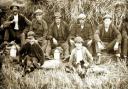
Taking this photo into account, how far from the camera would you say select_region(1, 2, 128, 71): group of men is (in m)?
11.3

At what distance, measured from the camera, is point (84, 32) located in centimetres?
1141

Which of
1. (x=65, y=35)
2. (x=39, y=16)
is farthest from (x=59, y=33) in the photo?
(x=39, y=16)

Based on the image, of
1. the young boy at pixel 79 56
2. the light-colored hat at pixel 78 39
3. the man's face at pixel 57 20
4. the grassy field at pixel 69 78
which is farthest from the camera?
the man's face at pixel 57 20

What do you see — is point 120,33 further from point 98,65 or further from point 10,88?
point 10,88

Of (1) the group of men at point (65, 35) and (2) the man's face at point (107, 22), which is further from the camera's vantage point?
(2) the man's face at point (107, 22)

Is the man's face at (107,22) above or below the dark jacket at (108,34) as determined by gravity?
above

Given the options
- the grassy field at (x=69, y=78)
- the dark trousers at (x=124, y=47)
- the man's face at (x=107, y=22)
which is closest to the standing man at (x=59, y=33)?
the grassy field at (x=69, y=78)

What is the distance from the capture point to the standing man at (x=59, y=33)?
37.3 feet

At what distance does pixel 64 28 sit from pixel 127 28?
41.0 inches

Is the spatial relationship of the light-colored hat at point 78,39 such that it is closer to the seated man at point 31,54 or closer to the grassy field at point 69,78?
the grassy field at point 69,78

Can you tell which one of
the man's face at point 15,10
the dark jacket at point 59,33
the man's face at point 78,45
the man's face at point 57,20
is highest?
the man's face at point 15,10

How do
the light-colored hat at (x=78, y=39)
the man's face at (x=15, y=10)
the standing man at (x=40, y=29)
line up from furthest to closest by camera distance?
1. the man's face at (x=15, y=10)
2. the standing man at (x=40, y=29)
3. the light-colored hat at (x=78, y=39)

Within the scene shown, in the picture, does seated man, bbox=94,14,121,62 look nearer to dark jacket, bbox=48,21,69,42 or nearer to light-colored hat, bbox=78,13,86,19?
light-colored hat, bbox=78,13,86,19

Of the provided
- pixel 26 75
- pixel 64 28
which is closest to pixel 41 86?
pixel 26 75
